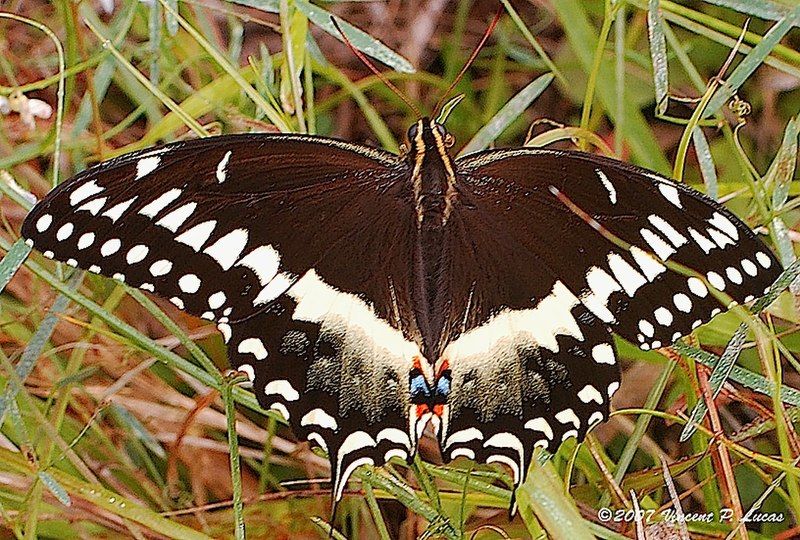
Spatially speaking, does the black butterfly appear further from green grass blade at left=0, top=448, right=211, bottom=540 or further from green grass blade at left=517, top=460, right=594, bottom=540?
green grass blade at left=0, top=448, right=211, bottom=540

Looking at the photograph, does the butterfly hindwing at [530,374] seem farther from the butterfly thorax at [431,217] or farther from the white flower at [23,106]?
the white flower at [23,106]

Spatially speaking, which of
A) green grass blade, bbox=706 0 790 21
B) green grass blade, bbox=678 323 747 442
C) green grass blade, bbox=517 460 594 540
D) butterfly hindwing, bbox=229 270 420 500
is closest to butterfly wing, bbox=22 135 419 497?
butterfly hindwing, bbox=229 270 420 500

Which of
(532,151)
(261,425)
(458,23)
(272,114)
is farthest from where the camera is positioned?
(458,23)

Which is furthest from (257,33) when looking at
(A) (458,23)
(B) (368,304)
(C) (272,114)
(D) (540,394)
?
(D) (540,394)

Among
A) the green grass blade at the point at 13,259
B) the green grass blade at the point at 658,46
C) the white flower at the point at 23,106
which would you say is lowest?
the green grass blade at the point at 13,259

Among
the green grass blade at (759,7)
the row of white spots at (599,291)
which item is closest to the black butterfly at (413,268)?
the row of white spots at (599,291)

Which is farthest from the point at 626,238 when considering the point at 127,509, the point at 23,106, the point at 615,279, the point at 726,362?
the point at 23,106

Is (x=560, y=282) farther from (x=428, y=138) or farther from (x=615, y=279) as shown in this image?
(x=428, y=138)

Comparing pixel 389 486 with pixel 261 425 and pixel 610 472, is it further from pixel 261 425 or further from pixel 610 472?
pixel 261 425
